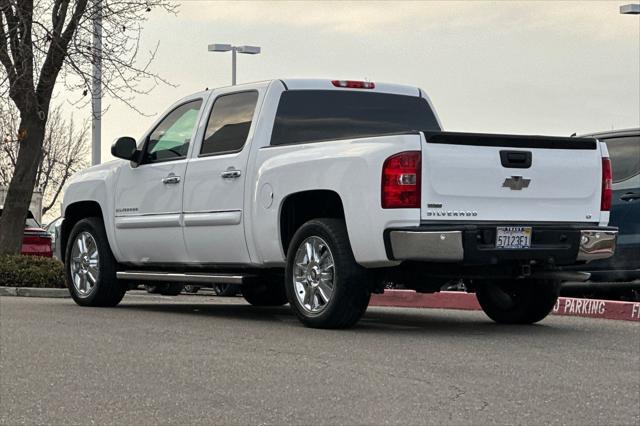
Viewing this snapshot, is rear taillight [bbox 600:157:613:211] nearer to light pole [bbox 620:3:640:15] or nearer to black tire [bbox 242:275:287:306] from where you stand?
black tire [bbox 242:275:287:306]

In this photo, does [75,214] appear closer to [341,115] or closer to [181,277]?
[181,277]

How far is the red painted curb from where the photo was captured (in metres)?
11.3

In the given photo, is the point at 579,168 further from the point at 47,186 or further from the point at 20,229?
the point at 47,186

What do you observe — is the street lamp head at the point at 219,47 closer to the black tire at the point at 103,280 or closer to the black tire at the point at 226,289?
the black tire at the point at 226,289

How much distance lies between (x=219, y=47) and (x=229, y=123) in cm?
2367

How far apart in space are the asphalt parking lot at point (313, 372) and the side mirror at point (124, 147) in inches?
69.4

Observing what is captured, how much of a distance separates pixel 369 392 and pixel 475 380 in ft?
2.54

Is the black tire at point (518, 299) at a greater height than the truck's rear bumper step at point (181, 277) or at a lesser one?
lesser

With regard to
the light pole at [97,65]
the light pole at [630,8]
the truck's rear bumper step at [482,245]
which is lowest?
the truck's rear bumper step at [482,245]

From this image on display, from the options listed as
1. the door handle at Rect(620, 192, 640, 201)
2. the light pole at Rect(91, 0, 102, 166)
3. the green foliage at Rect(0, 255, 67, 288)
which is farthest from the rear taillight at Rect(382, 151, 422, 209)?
the light pole at Rect(91, 0, 102, 166)

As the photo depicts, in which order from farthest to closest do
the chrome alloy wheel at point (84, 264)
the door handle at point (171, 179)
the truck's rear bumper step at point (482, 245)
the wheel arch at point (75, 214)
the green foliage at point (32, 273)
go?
1. the green foliage at point (32, 273)
2. the wheel arch at point (75, 214)
3. the chrome alloy wheel at point (84, 264)
4. the door handle at point (171, 179)
5. the truck's rear bumper step at point (482, 245)

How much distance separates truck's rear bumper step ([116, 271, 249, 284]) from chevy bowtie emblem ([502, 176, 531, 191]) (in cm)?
247

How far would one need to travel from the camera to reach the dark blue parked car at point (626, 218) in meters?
11.9

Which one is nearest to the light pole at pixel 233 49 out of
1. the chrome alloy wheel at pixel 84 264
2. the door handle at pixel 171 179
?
the chrome alloy wheel at pixel 84 264
